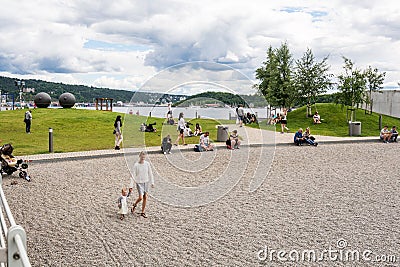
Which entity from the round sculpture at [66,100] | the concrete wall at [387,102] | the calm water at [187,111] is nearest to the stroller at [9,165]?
the calm water at [187,111]

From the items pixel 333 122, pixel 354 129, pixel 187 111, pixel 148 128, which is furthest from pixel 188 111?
pixel 333 122

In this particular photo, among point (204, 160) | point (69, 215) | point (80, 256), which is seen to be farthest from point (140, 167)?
point (204, 160)

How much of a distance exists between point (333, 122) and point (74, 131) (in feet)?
→ 79.4

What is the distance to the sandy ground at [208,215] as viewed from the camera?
7.84 m

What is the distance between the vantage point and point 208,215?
10555 millimetres

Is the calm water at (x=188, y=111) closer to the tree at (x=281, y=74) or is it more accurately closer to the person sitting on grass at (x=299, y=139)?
the person sitting on grass at (x=299, y=139)

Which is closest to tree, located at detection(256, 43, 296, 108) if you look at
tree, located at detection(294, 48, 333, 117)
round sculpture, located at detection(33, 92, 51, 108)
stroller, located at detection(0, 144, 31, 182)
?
tree, located at detection(294, 48, 333, 117)

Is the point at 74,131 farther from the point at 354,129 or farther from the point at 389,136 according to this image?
the point at 389,136

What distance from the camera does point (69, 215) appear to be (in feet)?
33.9

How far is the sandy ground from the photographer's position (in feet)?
25.7

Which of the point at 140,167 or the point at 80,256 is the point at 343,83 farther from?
the point at 80,256

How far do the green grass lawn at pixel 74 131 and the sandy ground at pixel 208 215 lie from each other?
1.75 m

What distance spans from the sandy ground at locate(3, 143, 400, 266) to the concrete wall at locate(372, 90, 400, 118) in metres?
36.3

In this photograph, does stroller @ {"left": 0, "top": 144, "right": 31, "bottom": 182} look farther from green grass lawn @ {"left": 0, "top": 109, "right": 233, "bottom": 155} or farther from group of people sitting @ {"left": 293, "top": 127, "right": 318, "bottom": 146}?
group of people sitting @ {"left": 293, "top": 127, "right": 318, "bottom": 146}
